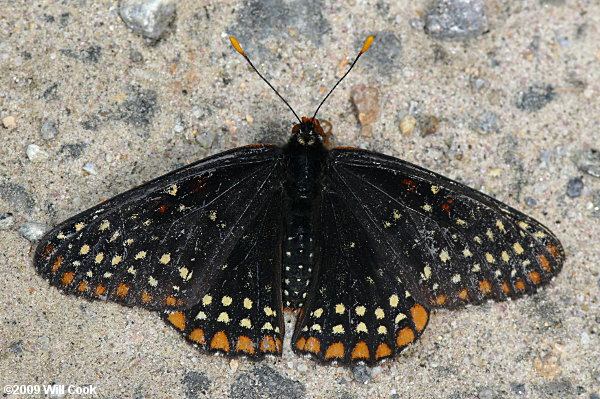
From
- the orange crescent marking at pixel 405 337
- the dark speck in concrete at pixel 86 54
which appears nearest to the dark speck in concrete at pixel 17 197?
the dark speck in concrete at pixel 86 54

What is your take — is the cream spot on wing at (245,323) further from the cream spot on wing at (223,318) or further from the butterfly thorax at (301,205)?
the butterfly thorax at (301,205)

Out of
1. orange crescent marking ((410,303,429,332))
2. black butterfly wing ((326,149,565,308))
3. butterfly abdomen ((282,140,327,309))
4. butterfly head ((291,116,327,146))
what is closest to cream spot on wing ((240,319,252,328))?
butterfly abdomen ((282,140,327,309))

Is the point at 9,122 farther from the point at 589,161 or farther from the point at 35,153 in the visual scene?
the point at 589,161

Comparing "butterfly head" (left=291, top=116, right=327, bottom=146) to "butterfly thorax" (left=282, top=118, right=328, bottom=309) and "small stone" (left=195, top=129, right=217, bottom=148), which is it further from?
"small stone" (left=195, top=129, right=217, bottom=148)

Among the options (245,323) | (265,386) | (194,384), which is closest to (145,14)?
(245,323)

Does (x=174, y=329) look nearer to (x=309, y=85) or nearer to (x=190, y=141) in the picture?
(x=190, y=141)

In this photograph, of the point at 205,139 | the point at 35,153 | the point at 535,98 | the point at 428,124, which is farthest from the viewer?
the point at 535,98
